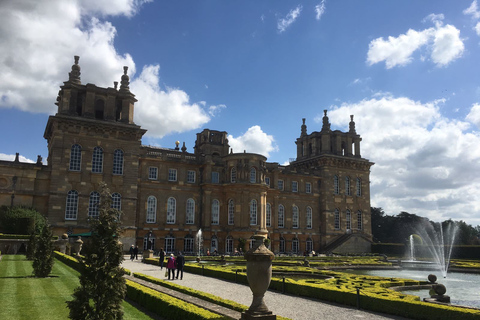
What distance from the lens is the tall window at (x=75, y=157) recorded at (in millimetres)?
38594

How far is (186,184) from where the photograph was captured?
46.3 meters

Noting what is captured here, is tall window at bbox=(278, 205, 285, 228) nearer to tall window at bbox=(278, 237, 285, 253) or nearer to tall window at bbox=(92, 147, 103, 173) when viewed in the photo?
tall window at bbox=(278, 237, 285, 253)

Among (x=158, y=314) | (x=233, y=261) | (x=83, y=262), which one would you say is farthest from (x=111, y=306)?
(x=233, y=261)

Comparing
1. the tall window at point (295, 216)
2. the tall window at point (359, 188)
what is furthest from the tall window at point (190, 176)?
the tall window at point (359, 188)

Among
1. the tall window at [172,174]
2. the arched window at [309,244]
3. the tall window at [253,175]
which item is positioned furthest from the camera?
the arched window at [309,244]

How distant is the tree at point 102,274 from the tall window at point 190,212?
36680mm

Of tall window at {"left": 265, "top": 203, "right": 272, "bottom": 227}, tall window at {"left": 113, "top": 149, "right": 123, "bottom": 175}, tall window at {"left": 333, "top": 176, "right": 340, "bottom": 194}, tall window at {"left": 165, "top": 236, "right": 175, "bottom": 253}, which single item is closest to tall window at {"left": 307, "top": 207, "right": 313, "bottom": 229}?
tall window at {"left": 333, "top": 176, "right": 340, "bottom": 194}

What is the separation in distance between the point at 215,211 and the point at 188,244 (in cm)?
504

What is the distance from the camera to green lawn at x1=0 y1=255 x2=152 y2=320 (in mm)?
11484

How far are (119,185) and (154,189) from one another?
4.99m

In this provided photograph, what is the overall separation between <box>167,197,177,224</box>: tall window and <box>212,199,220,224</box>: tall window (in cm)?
465

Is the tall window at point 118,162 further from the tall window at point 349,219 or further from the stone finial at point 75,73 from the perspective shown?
the tall window at point 349,219

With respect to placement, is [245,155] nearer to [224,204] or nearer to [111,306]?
[224,204]

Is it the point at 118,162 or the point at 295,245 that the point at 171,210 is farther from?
the point at 295,245
